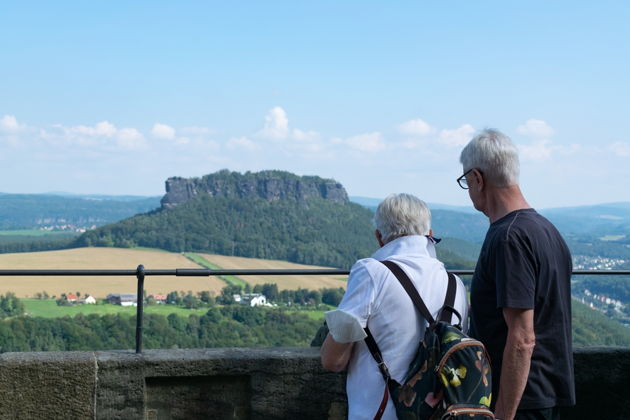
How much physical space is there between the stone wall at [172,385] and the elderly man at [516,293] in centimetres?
157

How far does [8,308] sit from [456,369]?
17209mm

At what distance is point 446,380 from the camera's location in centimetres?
225

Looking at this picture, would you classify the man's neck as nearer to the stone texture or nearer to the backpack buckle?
the backpack buckle

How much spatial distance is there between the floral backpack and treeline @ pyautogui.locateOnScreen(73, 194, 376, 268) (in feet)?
173

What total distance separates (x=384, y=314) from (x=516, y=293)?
1.48 ft

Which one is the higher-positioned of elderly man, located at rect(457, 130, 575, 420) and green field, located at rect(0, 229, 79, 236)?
elderly man, located at rect(457, 130, 575, 420)

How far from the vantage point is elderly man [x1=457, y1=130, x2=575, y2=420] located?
2348mm

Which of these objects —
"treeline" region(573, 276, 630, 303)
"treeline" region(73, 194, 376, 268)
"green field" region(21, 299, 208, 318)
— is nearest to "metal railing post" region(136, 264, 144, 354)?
"green field" region(21, 299, 208, 318)

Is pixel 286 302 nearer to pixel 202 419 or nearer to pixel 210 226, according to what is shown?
pixel 202 419

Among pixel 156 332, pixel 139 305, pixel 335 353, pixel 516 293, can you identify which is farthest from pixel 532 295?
pixel 156 332

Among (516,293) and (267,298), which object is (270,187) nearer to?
(267,298)

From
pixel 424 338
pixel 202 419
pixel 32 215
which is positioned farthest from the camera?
pixel 32 215

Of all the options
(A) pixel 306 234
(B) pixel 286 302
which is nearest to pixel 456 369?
(B) pixel 286 302

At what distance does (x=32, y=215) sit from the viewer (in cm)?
9244
